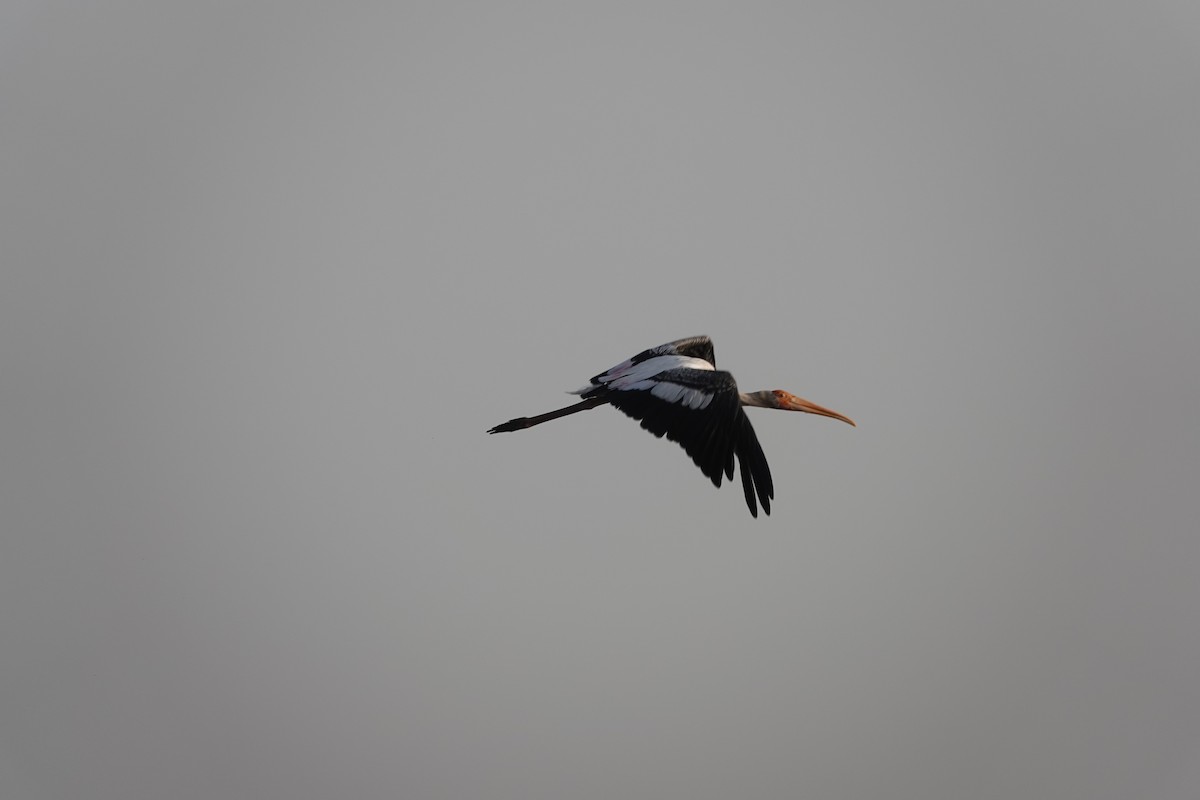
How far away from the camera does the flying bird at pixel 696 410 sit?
20.0 metres

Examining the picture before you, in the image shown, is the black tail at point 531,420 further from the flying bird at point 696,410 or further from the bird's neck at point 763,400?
the bird's neck at point 763,400

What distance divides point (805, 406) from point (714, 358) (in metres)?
2.08

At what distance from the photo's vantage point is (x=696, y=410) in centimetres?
2075

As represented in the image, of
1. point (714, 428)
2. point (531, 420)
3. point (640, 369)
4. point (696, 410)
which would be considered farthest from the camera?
point (531, 420)

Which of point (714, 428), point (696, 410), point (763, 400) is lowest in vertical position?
point (714, 428)

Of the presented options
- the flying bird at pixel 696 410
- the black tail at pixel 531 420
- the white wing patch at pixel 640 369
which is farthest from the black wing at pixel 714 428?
the black tail at pixel 531 420

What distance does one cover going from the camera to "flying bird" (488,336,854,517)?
19984mm

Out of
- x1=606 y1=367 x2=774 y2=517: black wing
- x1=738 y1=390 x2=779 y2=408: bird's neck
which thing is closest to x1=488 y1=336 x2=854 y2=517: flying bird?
x1=606 y1=367 x2=774 y2=517: black wing

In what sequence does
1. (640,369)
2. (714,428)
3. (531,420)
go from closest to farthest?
(714,428)
(640,369)
(531,420)

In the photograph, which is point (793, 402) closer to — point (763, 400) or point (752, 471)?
point (763, 400)

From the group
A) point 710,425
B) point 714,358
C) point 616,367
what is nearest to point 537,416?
point 616,367

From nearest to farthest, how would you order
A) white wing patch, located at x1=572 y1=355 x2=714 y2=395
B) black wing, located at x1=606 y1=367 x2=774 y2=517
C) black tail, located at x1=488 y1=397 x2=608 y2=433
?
black wing, located at x1=606 y1=367 x2=774 y2=517
white wing patch, located at x1=572 y1=355 x2=714 y2=395
black tail, located at x1=488 y1=397 x2=608 y2=433

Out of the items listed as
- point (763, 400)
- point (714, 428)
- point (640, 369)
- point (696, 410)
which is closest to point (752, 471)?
point (714, 428)

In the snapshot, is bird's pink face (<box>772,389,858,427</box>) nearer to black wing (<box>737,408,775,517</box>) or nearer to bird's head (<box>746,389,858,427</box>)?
bird's head (<box>746,389,858,427</box>)
